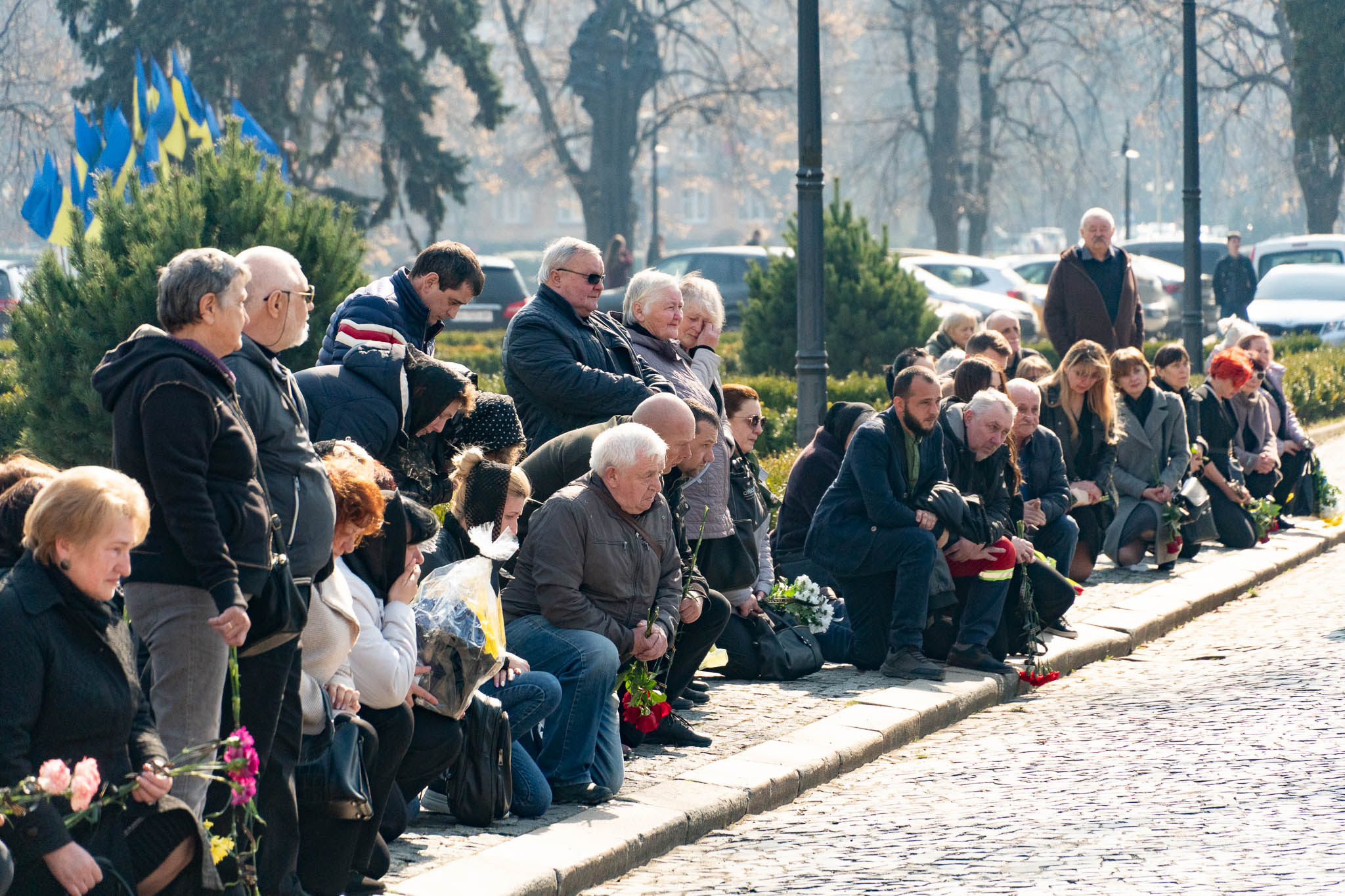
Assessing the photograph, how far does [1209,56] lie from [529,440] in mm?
32761

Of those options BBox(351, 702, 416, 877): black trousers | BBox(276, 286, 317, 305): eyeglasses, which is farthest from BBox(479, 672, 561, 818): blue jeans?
BBox(276, 286, 317, 305): eyeglasses

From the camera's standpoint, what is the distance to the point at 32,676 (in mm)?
3908

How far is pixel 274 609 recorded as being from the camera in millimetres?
4617

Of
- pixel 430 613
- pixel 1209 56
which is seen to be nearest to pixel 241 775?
pixel 430 613

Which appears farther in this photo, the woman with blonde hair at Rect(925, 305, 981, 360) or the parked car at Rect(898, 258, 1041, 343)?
the parked car at Rect(898, 258, 1041, 343)

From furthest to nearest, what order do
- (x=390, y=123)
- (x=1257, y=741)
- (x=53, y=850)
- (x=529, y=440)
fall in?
1. (x=390, y=123)
2. (x=529, y=440)
3. (x=1257, y=741)
4. (x=53, y=850)

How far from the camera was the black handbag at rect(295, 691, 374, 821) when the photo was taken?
4887 millimetres

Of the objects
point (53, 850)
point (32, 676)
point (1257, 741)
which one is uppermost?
point (32, 676)

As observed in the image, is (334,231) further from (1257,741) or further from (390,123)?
(390,123)

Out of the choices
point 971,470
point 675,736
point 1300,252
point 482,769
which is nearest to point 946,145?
point 1300,252

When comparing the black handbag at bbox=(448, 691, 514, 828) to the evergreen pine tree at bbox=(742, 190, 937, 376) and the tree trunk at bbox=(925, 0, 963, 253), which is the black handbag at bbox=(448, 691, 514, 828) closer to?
the evergreen pine tree at bbox=(742, 190, 937, 376)

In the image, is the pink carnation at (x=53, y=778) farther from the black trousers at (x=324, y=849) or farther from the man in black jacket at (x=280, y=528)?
the black trousers at (x=324, y=849)

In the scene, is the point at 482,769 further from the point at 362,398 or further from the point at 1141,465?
the point at 1141,465

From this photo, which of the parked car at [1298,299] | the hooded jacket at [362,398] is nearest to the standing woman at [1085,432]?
the hooded jacket at [362,398]
